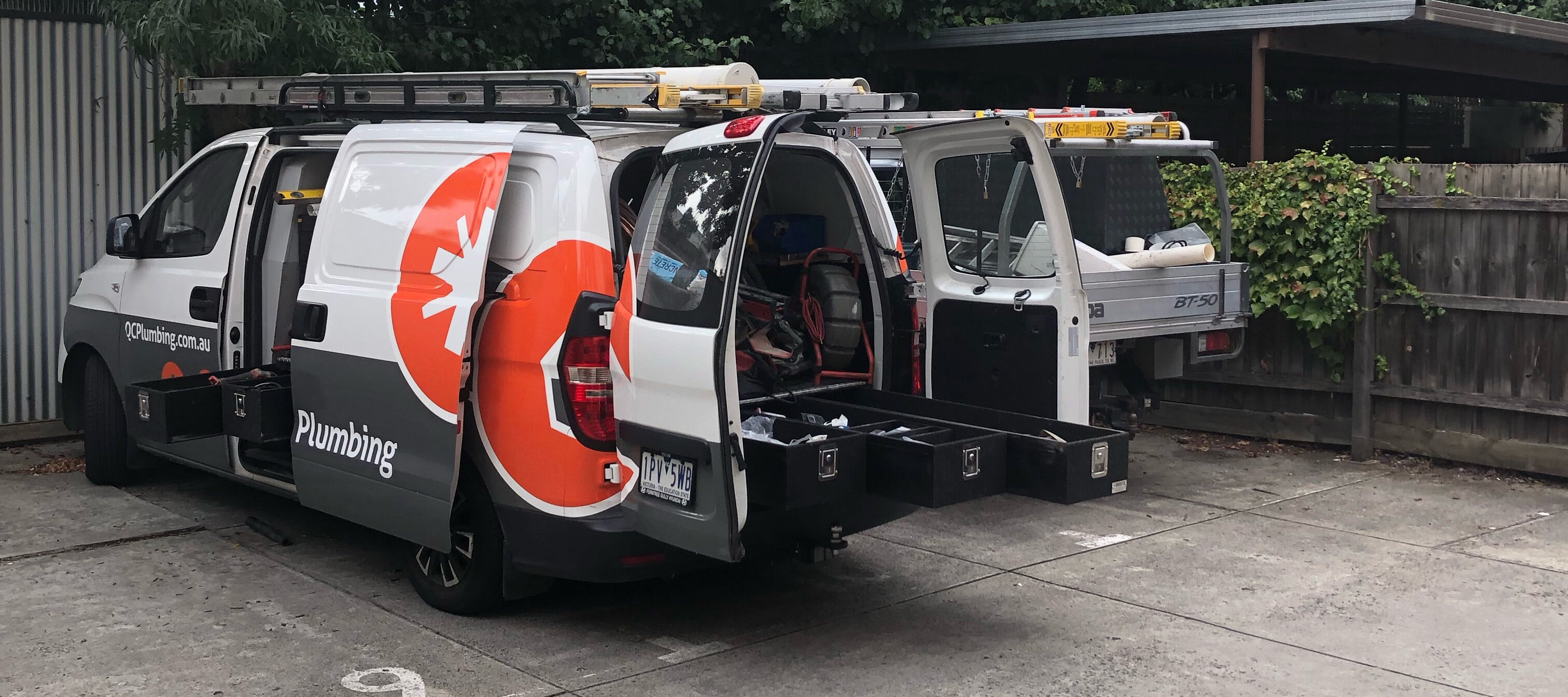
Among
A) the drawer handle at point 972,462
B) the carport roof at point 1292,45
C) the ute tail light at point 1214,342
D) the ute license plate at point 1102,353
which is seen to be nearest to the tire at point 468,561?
the drawer handle at point 972,462

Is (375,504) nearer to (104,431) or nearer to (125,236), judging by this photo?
(125,236)

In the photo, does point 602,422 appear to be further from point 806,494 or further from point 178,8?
point 178,8

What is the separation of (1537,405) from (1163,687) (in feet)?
16.1

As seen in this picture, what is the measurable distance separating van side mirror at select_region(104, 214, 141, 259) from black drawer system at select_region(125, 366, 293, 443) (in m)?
1.18

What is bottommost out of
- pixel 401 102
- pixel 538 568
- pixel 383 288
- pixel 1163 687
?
pixel 1163 687

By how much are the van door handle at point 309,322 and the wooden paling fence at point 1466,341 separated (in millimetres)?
6682

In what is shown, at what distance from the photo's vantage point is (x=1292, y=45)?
11.7m

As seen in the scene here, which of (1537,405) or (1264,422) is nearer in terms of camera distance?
(1537,405)

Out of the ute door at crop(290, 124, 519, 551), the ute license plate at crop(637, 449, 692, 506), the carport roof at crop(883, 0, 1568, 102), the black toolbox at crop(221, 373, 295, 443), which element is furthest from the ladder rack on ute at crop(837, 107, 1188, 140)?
the black toolbox at crop(221, 373, 295, 443)

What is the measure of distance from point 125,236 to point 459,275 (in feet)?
10.3

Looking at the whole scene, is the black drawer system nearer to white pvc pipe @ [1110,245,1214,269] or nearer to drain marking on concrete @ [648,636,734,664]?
drain marking on concrete @ [648,636,734,664]

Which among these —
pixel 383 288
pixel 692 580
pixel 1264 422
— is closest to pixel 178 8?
pixel 383 288

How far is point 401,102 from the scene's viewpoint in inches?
243

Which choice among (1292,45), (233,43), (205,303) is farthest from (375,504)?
(1292,45)
